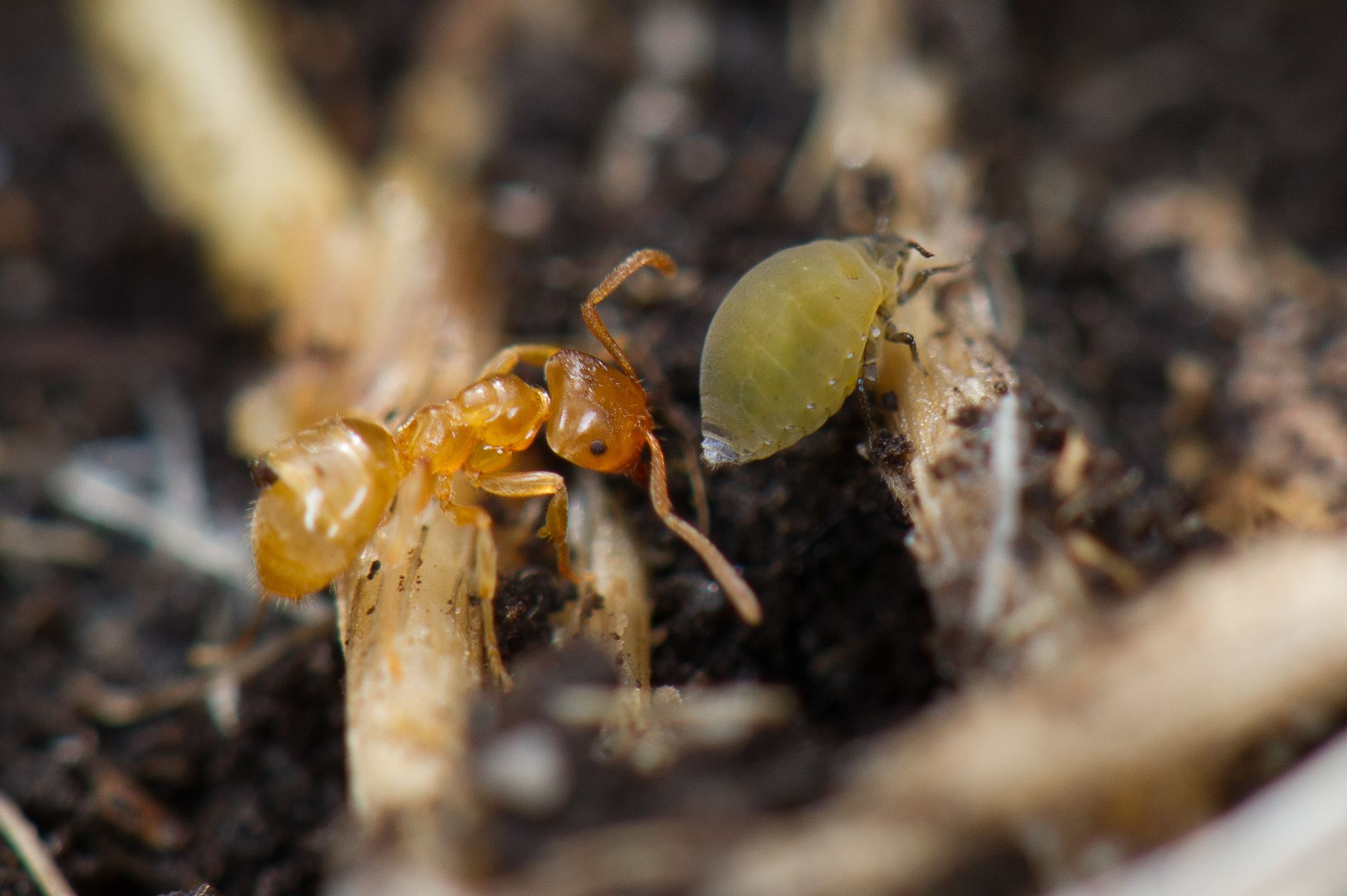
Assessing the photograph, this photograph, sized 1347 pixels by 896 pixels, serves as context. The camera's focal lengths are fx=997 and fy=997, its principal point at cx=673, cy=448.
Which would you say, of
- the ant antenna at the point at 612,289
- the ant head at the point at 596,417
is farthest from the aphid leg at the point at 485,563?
the ant antenna at the point at 612,289

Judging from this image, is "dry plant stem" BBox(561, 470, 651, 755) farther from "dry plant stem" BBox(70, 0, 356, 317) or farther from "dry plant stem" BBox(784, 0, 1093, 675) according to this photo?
"dry plant stem" BBox(70, 0, 356, 317)

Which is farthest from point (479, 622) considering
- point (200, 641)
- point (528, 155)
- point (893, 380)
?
point (528, 155)

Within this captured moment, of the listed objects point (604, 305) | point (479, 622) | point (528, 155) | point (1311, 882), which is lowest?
point (1311, 882)

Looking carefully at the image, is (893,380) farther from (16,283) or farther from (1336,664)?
(16,283)

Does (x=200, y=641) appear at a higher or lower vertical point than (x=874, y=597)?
higher

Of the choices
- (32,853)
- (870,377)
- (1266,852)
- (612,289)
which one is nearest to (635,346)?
(612,289)

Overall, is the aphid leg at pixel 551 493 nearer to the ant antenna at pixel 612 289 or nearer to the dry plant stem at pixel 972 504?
the ant antenna at pixel 612 289
